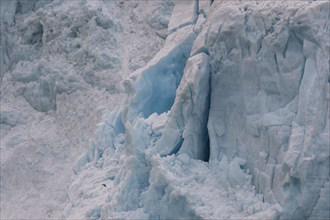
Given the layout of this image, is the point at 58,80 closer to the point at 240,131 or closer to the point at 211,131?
the point at 211,131

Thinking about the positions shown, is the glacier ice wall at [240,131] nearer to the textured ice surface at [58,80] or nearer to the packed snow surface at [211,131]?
the packed snow surface at [211,131]

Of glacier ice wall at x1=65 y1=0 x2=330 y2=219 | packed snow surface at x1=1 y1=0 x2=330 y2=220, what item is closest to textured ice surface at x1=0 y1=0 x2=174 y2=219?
packed snow surface at x1=1 y1=0 x2=330 y2=220

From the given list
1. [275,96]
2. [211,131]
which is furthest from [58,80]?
[275,96]

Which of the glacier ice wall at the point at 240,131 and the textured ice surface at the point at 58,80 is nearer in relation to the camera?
the glacier ice wall at the point at 240,131

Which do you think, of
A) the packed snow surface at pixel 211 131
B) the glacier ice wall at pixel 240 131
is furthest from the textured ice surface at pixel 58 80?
the glacier ice wall at pixel 240 131

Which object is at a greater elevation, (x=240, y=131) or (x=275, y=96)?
(x=275, y=96)

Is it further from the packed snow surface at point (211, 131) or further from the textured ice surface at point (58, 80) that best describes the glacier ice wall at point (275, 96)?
the textured ice surface at point (58, 80)

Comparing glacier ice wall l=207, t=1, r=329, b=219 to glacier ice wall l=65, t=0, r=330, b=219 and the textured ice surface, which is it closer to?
glacier ice wall l=65, t=0, r=330, b=219

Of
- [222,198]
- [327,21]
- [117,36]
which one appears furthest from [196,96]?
[117,36]

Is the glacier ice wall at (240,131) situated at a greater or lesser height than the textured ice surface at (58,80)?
greater
